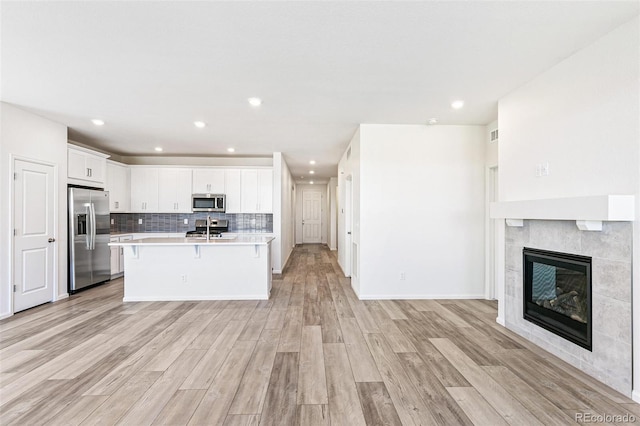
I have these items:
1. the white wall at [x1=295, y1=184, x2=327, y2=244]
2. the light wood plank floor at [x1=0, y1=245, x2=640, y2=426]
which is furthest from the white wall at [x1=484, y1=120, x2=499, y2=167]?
the white wall at [x1=295, y1=184, x2=327, y2=244]

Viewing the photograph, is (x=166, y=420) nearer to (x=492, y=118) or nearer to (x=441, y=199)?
(x=441, y=199)

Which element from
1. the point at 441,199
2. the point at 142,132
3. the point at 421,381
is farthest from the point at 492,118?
the point at 142,132

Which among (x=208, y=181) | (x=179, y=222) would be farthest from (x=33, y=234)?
(x=208, y=181)

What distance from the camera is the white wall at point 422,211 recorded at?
15.1 ft

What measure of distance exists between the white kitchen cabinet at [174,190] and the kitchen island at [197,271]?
7.58ft

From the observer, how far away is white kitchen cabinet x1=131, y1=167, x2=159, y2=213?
6703mm

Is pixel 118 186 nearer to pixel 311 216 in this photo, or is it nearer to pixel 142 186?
pixel 142 186

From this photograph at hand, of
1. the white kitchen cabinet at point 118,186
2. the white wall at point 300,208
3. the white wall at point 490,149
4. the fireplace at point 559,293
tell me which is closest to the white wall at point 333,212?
the white wall at point 300,208

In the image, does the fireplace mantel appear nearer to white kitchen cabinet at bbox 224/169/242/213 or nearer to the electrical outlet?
the electrical outlet

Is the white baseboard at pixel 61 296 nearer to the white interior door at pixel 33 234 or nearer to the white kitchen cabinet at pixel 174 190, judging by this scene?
the white interior door at pixel 33 234

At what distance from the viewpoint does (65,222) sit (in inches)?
183

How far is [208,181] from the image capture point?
6867 millimetres

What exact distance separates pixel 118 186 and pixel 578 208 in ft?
24.1

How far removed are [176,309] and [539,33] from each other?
4833mm
